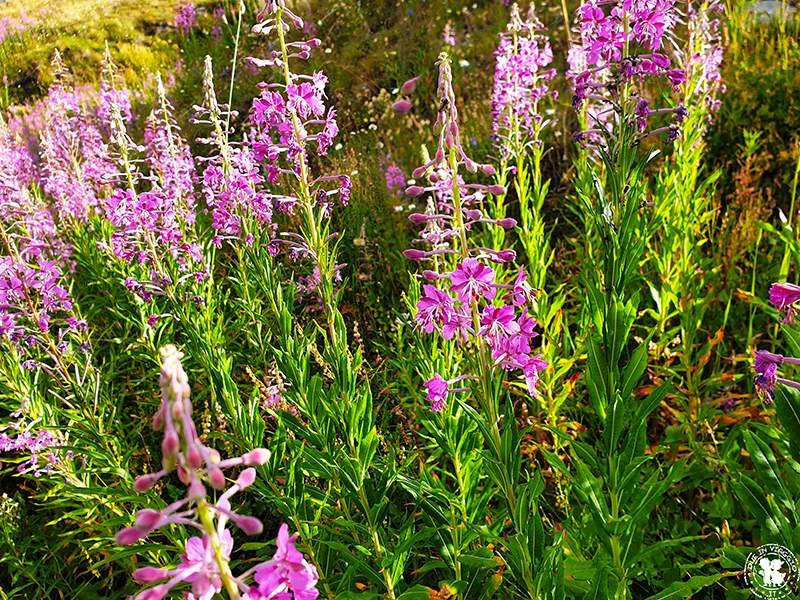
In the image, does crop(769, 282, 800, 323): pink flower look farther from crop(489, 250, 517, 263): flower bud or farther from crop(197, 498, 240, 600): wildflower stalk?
crop(197, 498, 240, 600): wildflower stalk

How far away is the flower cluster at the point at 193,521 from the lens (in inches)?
35.6

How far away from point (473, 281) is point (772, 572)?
1329mm

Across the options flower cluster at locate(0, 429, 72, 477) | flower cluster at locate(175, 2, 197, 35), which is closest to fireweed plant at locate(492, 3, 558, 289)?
flower cluster at locate(0, 429, 72, 477)

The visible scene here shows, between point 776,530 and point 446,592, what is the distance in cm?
111

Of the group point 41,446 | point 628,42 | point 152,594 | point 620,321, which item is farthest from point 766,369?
point 41,446

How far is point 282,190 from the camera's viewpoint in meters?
6.42

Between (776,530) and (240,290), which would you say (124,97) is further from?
(776,530)

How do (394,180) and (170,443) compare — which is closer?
(170,443)

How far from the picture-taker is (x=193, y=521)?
37.7 inches

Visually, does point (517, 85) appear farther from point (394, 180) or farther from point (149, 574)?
point (149, 574)

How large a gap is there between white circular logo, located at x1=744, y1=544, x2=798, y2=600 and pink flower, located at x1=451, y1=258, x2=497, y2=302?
115 cm

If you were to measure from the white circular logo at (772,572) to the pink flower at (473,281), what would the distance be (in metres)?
1.15

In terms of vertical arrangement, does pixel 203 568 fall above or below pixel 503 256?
below

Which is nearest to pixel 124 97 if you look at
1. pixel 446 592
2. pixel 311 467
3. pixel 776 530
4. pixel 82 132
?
pixel 82 132
